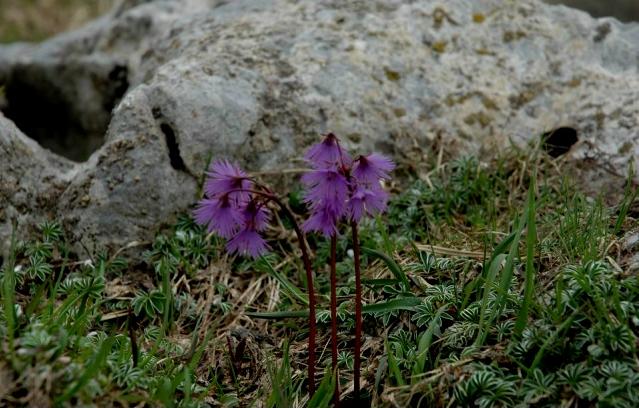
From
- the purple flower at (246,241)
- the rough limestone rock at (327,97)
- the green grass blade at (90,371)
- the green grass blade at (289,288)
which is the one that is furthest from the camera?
the rough limestone rock at (327,97)

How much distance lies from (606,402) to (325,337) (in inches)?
44.3

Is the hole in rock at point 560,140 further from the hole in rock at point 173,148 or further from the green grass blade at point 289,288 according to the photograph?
the hole in rock at point 173,148

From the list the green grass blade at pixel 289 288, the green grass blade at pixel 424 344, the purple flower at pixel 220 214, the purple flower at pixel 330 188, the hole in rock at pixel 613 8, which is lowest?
the hole in rock at pixel 613 8

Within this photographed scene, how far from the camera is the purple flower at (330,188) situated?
2252mm

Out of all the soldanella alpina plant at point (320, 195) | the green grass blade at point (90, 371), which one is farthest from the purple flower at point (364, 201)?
the green grass blade at point (90, 371)

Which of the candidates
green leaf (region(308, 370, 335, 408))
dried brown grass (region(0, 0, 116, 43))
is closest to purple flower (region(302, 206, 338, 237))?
green leaf (region(308, 370, 335, 408))

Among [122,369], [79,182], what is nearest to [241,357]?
[122,369]

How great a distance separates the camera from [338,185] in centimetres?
225

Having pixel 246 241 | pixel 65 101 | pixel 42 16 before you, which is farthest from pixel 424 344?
pixel 42 16

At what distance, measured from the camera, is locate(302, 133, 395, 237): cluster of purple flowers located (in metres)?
2.26

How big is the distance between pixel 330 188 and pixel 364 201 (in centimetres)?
11

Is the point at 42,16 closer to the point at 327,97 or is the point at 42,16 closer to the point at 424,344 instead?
the point at 327,97

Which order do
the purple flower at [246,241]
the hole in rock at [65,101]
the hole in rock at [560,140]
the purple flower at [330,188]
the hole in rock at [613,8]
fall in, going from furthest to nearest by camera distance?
the hole in rock at [613,8] → the hole in rock at [65,101] → the hole in rock at [560,140] → the purple flower at [246,241] → the purple flower at [330,188]

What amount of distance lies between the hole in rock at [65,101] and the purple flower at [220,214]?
10.6ft
